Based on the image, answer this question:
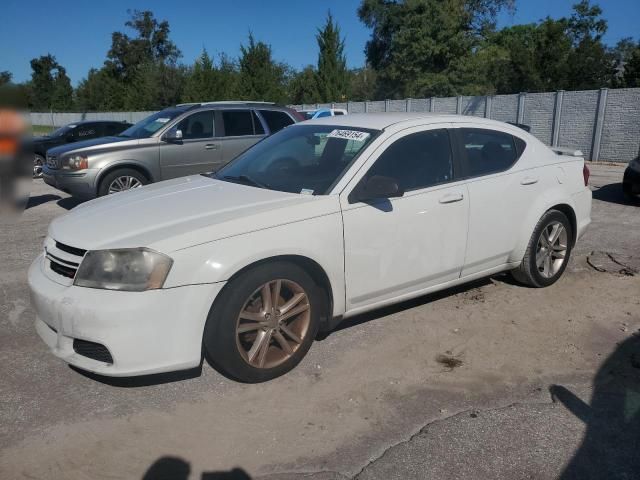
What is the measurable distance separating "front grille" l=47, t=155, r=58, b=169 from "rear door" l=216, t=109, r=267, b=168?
8.27 feet

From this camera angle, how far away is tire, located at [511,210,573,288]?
15.2 ft

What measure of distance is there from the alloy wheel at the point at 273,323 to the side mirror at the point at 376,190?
2.38 ft

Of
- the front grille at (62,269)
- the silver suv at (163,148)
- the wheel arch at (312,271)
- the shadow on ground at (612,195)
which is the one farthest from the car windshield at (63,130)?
the shadow on ground at (612,195)

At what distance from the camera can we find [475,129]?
14.2ft

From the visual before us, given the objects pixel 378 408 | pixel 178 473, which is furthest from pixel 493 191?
pixel 178 473

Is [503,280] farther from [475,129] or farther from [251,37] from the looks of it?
[251,37]

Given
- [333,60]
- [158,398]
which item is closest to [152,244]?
[158,398]

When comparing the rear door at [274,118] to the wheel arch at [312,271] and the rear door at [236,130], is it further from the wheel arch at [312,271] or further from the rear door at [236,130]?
the wheel arch at [312,271]

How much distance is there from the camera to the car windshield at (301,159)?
370 cm

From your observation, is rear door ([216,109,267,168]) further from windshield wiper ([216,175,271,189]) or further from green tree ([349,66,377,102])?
green tree ([349,66,377,102])

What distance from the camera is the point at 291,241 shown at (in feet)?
10.4

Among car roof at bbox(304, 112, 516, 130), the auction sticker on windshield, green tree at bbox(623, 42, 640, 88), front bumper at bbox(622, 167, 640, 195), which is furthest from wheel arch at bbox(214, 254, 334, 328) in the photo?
green tree at bbox(623, 42, 640, 88)

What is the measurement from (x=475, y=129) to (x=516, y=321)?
1.59m

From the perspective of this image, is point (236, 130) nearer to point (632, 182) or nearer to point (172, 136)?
point (172, 136)
